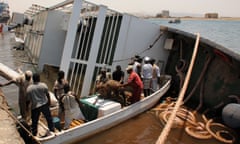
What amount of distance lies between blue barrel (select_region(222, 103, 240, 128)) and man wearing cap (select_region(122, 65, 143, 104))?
3070mm

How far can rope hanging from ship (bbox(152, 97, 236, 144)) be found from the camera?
7852 millimetres

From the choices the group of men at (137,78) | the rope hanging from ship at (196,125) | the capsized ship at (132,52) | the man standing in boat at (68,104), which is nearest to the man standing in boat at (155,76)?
the group of men at (137,78)

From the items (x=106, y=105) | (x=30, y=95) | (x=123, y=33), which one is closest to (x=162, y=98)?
(x=123, y=33)

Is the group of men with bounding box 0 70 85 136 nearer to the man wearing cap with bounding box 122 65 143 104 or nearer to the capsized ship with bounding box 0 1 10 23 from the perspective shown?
the man wearing cap with bounding box 122 65 143 104

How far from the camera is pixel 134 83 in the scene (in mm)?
8312

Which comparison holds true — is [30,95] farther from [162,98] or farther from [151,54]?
[151,54]

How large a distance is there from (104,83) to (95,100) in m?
0.70

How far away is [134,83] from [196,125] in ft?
8.81

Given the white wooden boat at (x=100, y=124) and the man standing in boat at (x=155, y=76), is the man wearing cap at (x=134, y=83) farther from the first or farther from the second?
the man standing in boat at (x=155, y=76)

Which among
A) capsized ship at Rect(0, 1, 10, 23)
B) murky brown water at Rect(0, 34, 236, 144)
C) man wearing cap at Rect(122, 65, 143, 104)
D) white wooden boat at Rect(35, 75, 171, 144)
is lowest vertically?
murky brown water at Rect(0, 34, 236, 144)

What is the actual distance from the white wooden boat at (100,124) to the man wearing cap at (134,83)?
0.81 ft

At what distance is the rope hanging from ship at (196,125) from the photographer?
7.85 metres

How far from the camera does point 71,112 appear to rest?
265 inches

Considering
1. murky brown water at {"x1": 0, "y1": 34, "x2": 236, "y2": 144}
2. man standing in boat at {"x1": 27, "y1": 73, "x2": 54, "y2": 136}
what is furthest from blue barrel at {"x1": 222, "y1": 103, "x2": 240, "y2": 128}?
man standing in boat at {"x1": 27, "y1": 73, "x2": 54, "y2": 136}
